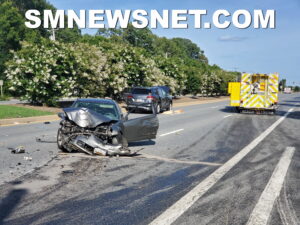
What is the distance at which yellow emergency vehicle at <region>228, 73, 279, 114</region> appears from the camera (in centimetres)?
2531

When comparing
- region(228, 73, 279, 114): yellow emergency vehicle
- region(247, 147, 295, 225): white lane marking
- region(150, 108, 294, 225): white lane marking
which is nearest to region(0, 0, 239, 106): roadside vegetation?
region(228, 73, 279, 114): yellow emergency vehicle

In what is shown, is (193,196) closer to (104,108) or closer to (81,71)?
(104,108)

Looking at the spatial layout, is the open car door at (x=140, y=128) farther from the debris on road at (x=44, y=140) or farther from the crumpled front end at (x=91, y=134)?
the debris on road at (x=44, y=140)

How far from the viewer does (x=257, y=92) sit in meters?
25.5

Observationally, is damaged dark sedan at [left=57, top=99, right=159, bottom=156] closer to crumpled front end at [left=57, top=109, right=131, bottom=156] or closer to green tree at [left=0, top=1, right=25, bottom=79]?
crumpled front end at [left=57, top=109, right=131, bottom=156]

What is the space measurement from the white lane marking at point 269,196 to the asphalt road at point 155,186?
13mm

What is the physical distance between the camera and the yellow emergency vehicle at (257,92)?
2531 cm

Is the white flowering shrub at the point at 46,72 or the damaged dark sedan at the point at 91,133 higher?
the white flowering shrub at the point at 46,72

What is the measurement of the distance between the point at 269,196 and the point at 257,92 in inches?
814

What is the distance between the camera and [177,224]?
4473mm

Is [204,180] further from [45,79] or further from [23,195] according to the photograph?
[45,79]

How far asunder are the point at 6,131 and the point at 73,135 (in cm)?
610

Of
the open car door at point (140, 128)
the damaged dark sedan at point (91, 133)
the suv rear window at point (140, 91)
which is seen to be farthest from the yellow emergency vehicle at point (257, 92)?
the damaged dark sedan at point (91, 133)

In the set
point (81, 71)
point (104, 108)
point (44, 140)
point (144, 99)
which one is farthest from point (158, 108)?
point (104, 108)
